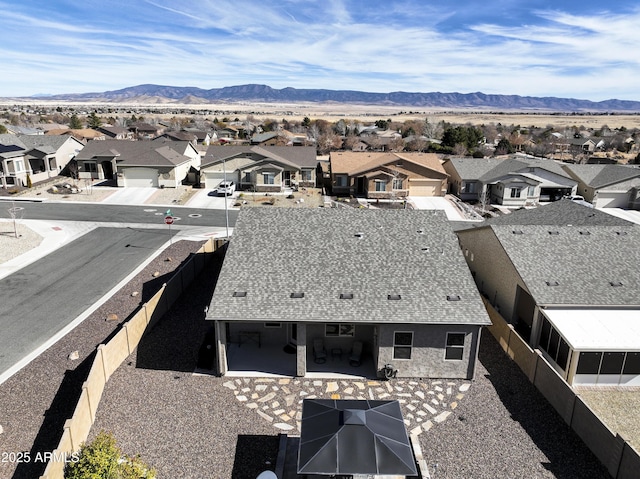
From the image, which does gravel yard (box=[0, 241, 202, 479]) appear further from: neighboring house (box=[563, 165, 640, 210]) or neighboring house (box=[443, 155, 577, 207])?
neighboring house (box=[563, 165, 640, 210])

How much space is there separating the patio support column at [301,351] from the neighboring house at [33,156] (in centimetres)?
5437

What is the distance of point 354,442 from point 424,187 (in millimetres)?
49396

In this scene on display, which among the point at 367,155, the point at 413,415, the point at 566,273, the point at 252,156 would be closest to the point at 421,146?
the point at 367,155

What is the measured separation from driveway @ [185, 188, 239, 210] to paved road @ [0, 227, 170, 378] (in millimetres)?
11334

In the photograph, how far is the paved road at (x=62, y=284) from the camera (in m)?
21.6

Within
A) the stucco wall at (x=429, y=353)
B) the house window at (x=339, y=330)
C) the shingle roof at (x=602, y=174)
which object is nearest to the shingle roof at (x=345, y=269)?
the stucco wall at (x=429, y=353)

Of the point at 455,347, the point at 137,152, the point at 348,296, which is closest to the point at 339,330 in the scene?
the point at 348,296

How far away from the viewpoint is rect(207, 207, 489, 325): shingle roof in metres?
18.2

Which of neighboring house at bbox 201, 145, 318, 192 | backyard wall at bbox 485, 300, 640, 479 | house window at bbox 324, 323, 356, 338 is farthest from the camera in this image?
neighboring house at bbox 201, 145, 318, 192

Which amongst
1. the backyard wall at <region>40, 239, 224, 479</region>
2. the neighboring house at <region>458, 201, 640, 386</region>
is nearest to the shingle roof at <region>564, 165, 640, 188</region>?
the neighboring house at <region>458, 201, 640, 386</region>

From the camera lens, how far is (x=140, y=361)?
19500mm

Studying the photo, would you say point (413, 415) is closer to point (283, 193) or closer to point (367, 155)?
point (283, 193)

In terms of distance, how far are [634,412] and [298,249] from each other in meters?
15.1

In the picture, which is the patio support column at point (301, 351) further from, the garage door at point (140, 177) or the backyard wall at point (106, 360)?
the garage door at point (140, 177)
